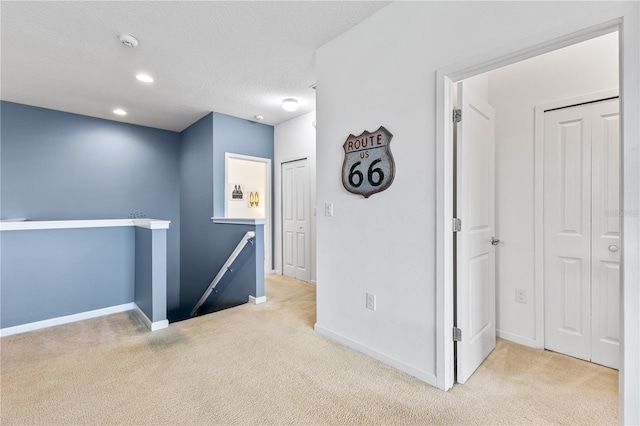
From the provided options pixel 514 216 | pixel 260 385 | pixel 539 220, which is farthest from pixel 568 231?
pixel 260 385

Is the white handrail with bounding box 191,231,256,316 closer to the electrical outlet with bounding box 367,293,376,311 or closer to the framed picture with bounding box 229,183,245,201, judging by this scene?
the electrical outlet with bounding box 367,293,376,311

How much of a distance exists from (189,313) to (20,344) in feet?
8.98

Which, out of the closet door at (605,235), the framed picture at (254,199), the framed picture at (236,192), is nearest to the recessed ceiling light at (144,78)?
the framed picture at (236,192)

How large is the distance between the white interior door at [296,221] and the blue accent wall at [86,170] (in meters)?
2.18

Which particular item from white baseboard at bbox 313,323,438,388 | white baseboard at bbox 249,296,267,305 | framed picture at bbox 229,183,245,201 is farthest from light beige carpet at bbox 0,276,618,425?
Answer: framed picture at bbox 229,183,245,201

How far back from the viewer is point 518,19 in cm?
151

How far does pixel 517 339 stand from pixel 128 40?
4.10 metres

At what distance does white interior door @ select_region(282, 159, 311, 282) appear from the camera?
4.53 meters

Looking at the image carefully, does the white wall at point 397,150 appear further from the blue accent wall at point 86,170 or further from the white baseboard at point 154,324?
the blue accent wall at point 86,170

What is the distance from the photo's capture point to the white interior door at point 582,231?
2047mm

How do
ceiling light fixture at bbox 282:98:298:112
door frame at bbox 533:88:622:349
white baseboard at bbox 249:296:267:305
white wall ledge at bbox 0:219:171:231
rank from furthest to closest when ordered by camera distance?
ceiling light fixture at bbox 282:98:298:112, white baseboard at bbox 249:296:267:305, white wall ledge at bbox 0:219:171:231, door frame at bbox 533:88:622:349

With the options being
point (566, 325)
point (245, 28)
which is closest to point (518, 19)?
point (245, 28)

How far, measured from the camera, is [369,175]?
220cm

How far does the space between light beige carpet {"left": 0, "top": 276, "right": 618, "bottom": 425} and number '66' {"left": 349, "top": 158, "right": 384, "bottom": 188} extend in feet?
4.34
